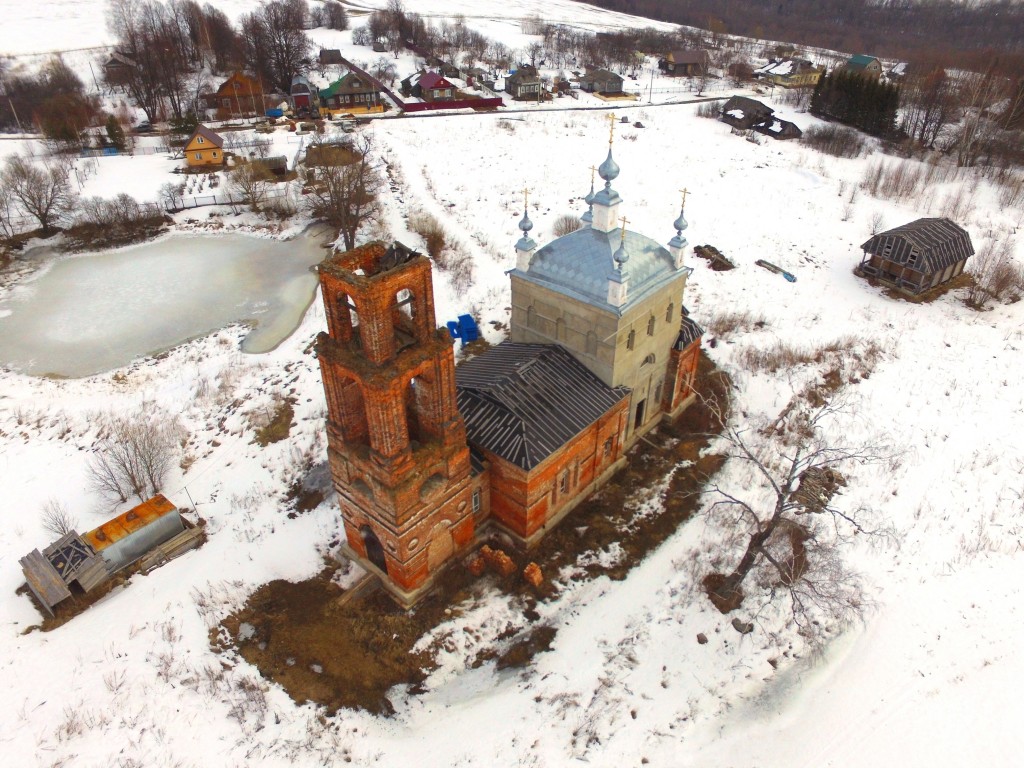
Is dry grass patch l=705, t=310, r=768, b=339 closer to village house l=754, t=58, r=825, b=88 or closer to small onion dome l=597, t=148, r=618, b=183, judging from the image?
small onion dome l=597, t=148, r=618, b=183

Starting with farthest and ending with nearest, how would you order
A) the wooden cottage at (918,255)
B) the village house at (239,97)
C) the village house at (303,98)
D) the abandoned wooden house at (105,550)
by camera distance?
the village house at (239,97) < the village house at (303,98) < the wooden cottage at (918,255) < the abandoned wooden house at (105,550)

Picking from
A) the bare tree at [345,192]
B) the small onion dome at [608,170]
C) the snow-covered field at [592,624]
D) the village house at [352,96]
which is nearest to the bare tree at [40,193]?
the bare tree at [345,192]

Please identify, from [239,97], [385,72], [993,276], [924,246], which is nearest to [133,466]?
[924,246]

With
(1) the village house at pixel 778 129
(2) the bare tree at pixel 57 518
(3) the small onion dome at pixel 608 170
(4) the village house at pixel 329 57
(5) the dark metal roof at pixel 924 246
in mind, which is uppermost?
(3) the small onion dome at pixel 608 170

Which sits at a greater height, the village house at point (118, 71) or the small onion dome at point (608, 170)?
the small onion dome at point (608, 170)

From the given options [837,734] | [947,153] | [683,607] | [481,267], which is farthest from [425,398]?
[947,153]

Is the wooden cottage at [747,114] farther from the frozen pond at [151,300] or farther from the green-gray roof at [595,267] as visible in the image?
the green-gray roof at [595,267]

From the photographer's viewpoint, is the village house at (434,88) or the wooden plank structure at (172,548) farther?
the village house at (434,88)
